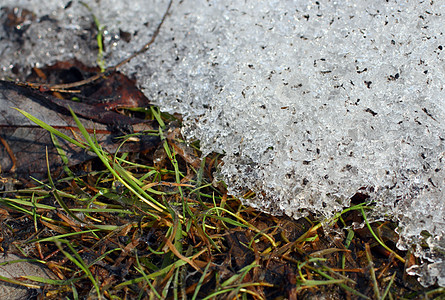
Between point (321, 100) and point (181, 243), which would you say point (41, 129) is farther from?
point (321, 100)

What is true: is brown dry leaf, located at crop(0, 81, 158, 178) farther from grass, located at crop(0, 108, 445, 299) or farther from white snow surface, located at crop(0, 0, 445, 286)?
white snow surface, located at crop(0, 0, 445, 286)

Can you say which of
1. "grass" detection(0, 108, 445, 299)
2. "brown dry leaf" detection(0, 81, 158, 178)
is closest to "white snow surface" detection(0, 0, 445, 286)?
"grass" detection(0, 108, 445, 299)

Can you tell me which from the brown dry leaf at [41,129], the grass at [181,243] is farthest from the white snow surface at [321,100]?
the brown dry leaf at [41,129]

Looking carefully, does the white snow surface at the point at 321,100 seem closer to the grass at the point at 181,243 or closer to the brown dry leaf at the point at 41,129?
the grass at the point at 181,243

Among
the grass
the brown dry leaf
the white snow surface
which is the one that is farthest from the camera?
the brown dry leaf

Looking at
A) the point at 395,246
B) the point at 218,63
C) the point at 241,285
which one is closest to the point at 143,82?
the point at 218,63

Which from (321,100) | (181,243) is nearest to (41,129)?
(181,243)
